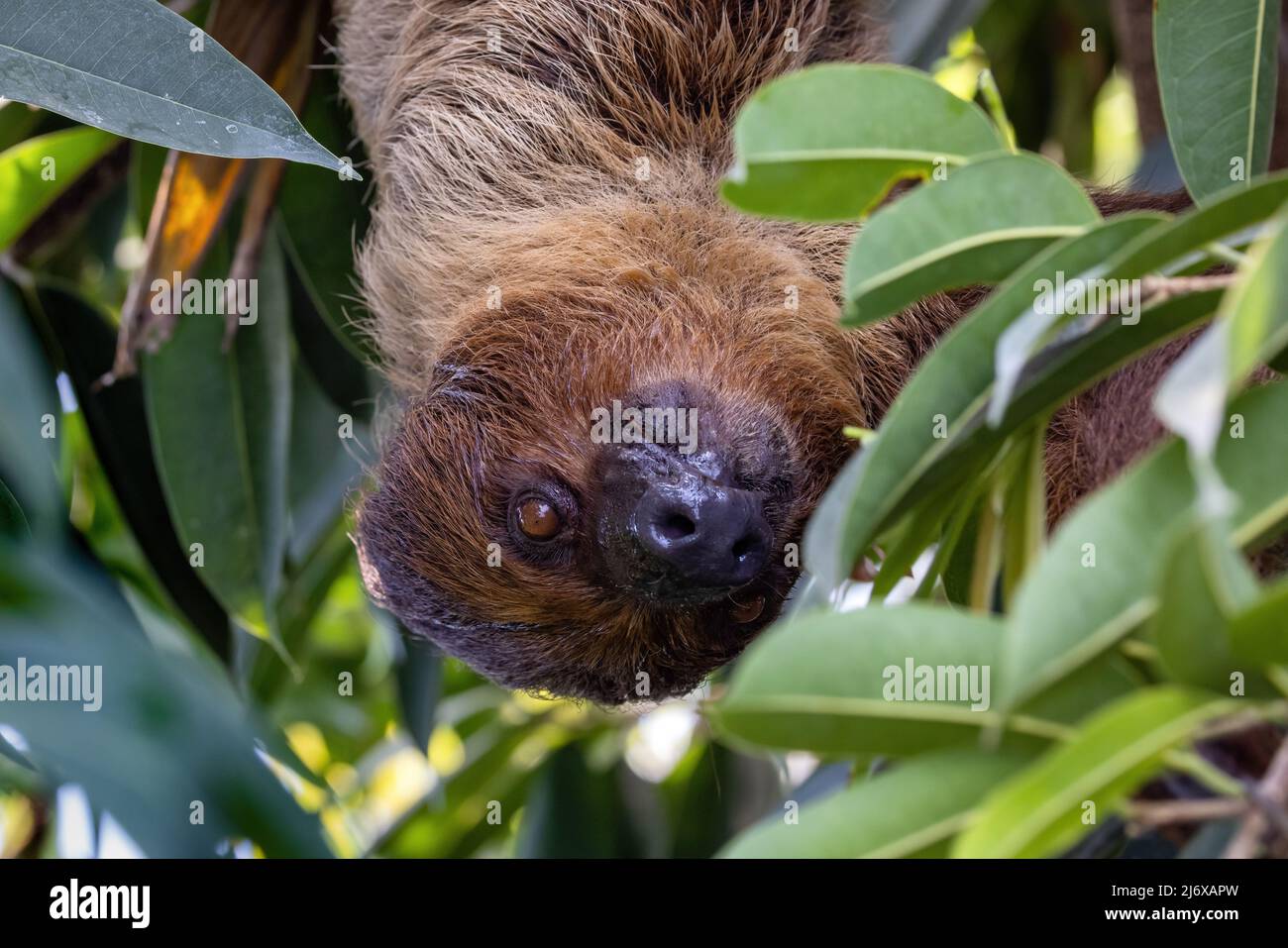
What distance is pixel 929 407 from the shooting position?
1.00m

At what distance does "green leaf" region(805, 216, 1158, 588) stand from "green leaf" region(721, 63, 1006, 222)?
6.3 inches

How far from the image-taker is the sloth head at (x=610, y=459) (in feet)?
6.48

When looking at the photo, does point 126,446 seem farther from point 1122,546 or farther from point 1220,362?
point 1220,362

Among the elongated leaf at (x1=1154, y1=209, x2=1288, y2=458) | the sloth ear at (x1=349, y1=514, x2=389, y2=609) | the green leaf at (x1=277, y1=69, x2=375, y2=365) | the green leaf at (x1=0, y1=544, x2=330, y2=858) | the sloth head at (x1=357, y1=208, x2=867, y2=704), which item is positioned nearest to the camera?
the elongated leaf at (x1=1154, y1=209, x2=1288, y2=458)

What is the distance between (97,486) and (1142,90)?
244 cm

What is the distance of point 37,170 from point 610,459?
1417mm

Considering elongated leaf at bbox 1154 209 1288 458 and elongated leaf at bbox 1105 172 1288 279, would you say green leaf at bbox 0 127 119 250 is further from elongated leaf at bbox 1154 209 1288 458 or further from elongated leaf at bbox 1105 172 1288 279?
elongated leaf at bbox 1154 209 1288 458

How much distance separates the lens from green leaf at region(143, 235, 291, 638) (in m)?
2.51

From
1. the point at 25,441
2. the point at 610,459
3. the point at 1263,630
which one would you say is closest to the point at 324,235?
the point at 25,441

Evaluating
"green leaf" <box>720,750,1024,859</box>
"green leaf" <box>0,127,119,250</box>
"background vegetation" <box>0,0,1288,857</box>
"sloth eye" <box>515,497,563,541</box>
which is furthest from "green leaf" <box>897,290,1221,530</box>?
"green leaf" <box>0,127,119,250</box>

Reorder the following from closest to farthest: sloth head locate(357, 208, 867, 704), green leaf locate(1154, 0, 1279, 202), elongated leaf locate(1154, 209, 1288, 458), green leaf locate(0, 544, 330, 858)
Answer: elongated leaf locate(1154, 209, 1288, 458) < green leaf locate(1154, 0, 1279, 202) < green leaf locate(0, 544, 330, 858) < sloth head locate(357, 208, 867, 704)

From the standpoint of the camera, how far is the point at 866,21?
103 inches
